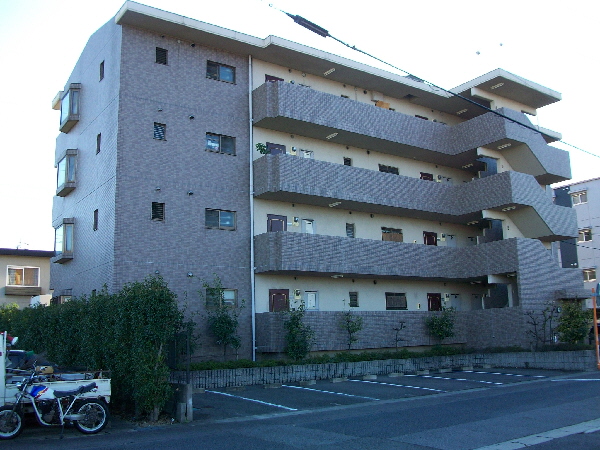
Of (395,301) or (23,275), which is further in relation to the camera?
(23,275)

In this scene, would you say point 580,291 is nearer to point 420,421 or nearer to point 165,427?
point 420,421

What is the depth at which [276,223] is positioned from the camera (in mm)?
24359

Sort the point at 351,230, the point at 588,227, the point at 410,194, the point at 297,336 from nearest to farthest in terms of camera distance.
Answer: the point at 297,336, the point at 351,230, the point at 410,194, the point at 588,227

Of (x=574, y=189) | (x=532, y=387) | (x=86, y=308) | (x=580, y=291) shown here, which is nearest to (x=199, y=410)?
(x=86, y=308)

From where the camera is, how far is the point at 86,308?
16062 millimetres

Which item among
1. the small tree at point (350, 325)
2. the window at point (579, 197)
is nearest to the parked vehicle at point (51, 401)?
the small tree at point (350, 325)

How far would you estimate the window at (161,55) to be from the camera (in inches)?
894

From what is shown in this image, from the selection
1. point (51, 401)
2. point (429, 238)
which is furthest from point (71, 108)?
point (429, 238)

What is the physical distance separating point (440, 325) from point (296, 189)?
9.60m

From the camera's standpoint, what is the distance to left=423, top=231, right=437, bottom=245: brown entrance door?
29719 millimetres

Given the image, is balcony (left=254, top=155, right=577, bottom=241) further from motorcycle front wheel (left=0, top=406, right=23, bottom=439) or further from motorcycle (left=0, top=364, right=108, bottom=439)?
motorcycle front wheel (left=0, top=406, right=23, bottom=439)

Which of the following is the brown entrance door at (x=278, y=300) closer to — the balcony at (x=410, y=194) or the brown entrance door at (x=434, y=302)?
the balcony at (x=410, y=194)

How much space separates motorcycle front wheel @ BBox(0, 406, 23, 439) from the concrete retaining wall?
3834 millimetres

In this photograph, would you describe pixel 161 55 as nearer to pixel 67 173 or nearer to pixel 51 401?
pixel 67 173
